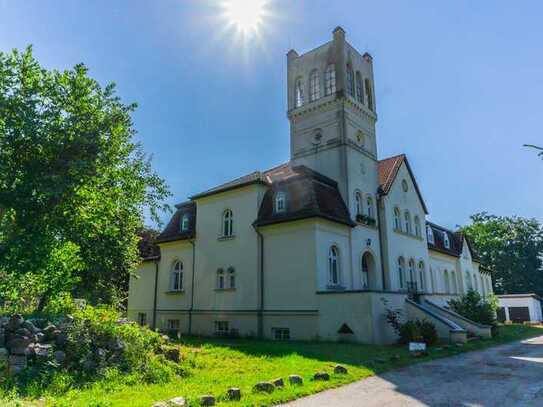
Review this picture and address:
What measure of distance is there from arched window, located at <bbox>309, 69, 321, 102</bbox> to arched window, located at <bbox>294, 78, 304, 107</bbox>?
79cm

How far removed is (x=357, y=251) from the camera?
2305cm

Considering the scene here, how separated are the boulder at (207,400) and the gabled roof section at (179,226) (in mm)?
18813


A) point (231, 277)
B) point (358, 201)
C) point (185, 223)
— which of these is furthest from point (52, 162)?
point (358, 201)

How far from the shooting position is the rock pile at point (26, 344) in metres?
8.66

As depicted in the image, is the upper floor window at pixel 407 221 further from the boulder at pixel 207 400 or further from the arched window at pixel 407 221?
the boulder at pixel 207 400

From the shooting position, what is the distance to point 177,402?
281 inches

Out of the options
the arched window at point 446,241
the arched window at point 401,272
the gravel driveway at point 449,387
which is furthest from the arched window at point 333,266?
the arched window at point 446,241

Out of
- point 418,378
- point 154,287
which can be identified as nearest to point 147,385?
point 418,378

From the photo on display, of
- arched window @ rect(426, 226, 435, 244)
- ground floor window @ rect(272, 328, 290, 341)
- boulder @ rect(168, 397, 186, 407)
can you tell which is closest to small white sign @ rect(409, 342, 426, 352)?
ground floor window @ rect(272, 328, 290, 341)

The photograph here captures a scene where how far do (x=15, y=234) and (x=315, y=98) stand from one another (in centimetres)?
2043

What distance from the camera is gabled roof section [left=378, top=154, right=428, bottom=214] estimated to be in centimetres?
2664

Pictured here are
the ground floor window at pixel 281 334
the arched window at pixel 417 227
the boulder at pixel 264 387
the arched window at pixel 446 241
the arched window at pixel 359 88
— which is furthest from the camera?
the arched window at pixel 446 241

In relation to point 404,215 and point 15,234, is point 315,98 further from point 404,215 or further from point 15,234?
point 15,234

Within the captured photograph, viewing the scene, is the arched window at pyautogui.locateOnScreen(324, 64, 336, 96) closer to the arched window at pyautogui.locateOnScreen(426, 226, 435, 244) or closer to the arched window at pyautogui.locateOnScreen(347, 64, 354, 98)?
the arched window at pyautogui.locateOnScreen(347, 64, 354, 98)
